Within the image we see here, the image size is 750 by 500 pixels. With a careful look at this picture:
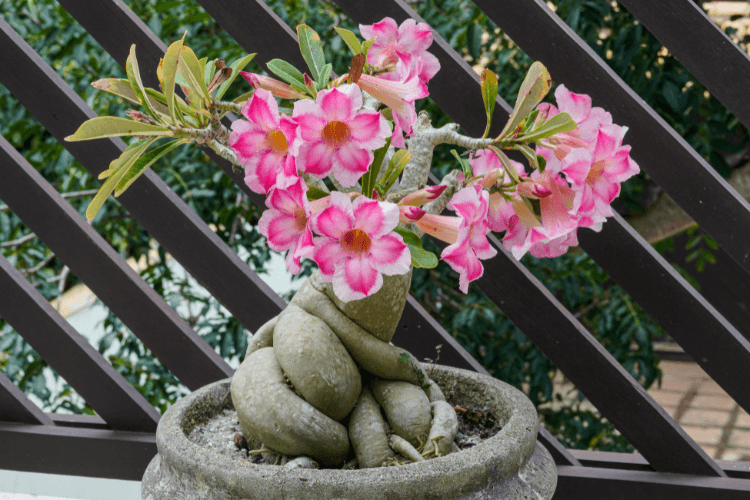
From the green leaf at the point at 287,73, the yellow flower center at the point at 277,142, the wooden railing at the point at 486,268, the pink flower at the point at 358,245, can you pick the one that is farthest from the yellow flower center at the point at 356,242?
the wooden railing at the point at 486,268

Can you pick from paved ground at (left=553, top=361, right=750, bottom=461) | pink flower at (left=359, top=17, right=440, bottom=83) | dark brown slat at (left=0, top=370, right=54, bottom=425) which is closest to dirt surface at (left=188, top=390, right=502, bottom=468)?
pink flower at (left=359, top=17, right=440, bottom=83)

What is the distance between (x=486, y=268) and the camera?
1.11m

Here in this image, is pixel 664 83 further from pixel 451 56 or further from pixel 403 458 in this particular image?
pixel 403 458

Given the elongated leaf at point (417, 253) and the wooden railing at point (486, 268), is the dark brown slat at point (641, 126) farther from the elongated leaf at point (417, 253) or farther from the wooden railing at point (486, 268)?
the elongated leaf at point (417, 253)

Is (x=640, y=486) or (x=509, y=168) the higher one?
(x=509, y=168)

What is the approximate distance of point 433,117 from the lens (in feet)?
5.46

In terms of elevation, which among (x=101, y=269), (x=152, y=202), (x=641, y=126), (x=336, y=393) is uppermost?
(x=641, y=126)

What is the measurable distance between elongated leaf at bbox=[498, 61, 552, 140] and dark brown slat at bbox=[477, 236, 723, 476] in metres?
0.42

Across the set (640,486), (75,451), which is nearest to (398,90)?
(640,486)

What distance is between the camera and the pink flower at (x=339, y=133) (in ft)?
1.90

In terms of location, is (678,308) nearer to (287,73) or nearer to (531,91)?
(531,91)

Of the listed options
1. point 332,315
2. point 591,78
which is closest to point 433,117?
point 591,78

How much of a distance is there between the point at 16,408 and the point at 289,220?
1.02m

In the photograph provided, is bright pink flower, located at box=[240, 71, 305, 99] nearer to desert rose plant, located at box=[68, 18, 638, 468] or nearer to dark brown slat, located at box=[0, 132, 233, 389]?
desert rose plant, located at box=[68, 18, 638, 468]
